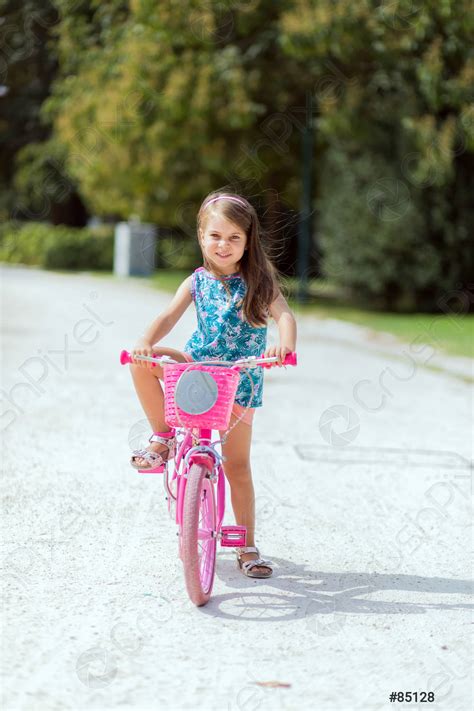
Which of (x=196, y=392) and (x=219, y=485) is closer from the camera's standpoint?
(x=196, y=392)

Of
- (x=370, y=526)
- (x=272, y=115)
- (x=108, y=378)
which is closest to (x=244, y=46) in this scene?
(x=272, y=115)

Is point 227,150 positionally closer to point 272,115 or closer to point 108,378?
point 272,115

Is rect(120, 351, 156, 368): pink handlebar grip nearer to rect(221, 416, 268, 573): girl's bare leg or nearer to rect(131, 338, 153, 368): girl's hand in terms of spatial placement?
rect(131, 338, 153, 368): girl's hand

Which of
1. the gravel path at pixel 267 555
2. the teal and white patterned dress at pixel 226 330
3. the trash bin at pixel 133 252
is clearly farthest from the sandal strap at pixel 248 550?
the trash bin at pixel 133 252

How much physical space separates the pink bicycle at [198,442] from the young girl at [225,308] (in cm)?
14

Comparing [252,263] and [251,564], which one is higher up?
[252,263]

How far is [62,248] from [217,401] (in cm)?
3074

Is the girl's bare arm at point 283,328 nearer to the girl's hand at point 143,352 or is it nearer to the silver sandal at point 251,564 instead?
the girl's hand at point 143,352

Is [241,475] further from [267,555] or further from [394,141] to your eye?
[394,141]

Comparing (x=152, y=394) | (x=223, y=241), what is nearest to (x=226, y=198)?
(x=223, y=241)

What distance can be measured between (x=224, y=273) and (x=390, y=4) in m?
17.1

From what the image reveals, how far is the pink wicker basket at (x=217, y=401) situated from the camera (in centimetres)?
433

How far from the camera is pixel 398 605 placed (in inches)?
181

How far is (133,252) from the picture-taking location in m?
31.7
